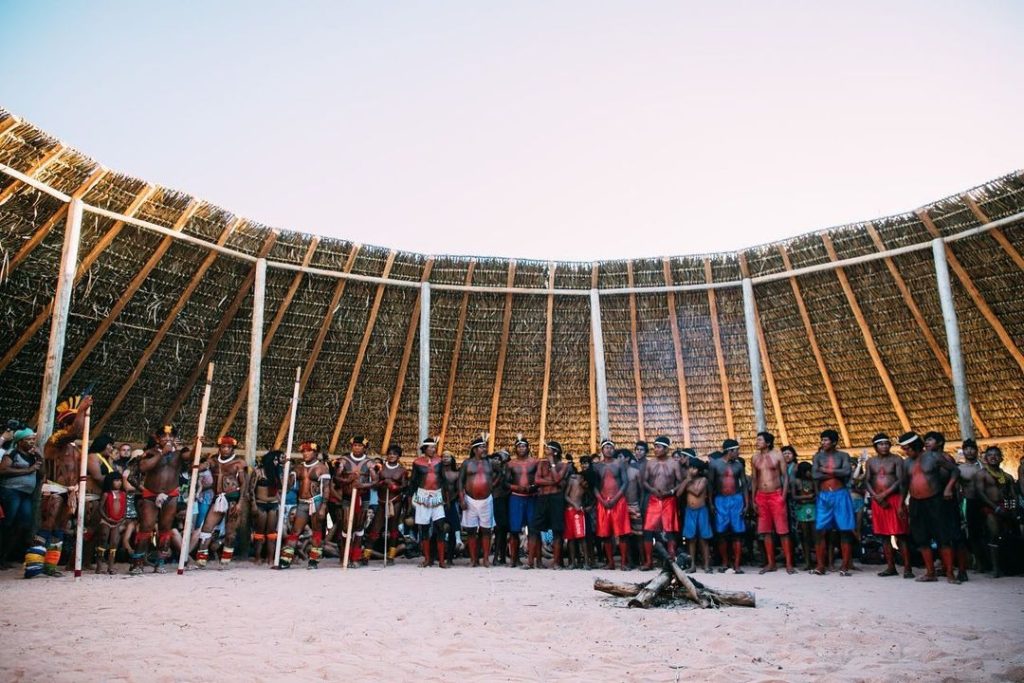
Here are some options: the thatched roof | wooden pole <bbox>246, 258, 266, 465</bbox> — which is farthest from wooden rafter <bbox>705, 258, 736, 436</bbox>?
wooden pole <bbox>246, 258, 266, 465</bbox>

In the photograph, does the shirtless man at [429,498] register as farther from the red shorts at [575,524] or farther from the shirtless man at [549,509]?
the red shorts at [575,524]

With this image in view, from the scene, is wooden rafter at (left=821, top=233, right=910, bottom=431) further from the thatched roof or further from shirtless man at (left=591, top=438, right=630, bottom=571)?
shirtless man at (left=591, top=438, right=630, bottom=571)

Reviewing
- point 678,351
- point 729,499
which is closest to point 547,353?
point 678,351

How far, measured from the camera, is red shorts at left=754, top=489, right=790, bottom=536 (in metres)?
8.45

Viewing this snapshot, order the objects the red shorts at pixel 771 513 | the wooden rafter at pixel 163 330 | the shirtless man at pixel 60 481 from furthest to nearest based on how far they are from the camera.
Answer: the wooden rafter at pixel 163 330, the red shorts at pixel 771 513, the shirtless man at pixel 60 481

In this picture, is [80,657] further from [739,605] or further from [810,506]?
[810,506]

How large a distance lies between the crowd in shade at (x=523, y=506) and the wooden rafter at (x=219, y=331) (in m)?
2.96

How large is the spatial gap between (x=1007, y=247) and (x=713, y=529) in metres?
5.95

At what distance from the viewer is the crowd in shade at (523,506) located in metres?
7.73

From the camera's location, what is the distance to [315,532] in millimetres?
9414

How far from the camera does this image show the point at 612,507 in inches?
363

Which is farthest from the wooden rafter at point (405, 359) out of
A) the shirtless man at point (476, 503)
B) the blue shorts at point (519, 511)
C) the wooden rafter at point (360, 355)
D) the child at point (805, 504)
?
the child at point (805, 504)

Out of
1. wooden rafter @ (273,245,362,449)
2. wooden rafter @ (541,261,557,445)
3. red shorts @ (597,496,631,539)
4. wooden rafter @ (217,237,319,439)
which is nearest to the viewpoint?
red shorts @ (597,496,631,539)

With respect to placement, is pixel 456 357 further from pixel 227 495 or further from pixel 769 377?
pixel 769 377
